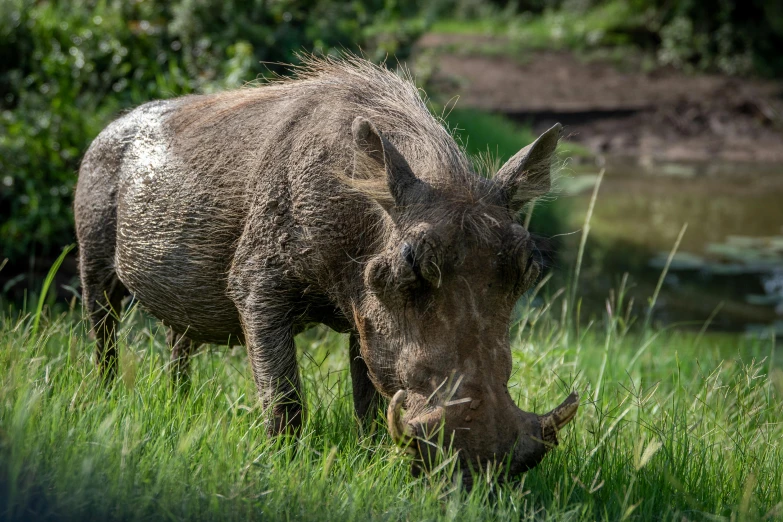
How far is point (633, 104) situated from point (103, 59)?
10.2 meters

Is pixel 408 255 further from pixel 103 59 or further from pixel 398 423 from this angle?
pixel 103 59

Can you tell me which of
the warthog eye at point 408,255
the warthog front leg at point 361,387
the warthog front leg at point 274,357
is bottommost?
the warthog front leg at point 361,387

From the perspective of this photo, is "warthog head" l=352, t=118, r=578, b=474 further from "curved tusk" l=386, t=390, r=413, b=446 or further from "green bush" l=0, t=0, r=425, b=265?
"green bush" l=0, t=0, r=425, b=265

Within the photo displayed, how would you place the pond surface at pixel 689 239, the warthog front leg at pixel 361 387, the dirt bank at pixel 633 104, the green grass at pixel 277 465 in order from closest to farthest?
1. the green grass at pixel 277 465
2. the warthog front leg at pixel 361 387
3. the pond surface at pixel 689 239
4. the dirt bank at pixel 633 104

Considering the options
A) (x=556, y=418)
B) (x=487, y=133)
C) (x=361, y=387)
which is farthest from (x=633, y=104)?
(x=556, y=418)

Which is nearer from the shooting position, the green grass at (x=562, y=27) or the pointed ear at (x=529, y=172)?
the pointed ear at (x=529, y=172)

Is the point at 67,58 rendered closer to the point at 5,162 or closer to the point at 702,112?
the point at 5,162

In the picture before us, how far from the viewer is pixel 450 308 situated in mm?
2781

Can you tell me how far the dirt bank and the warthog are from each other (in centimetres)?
1006

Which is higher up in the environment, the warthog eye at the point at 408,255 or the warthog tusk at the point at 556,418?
the warthog eye at the point at 408,255

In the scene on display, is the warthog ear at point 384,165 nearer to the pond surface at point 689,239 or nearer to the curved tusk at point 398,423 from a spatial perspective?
the curved tusk at point 398,423

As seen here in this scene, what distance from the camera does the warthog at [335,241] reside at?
2744mm

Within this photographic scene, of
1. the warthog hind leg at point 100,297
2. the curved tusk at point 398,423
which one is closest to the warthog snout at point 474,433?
the curved tusk at point 398,423

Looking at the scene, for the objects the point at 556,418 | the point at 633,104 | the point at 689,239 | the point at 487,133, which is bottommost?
the point at 633,104
